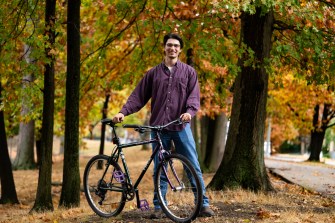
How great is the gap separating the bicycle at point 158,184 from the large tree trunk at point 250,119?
11.1ft

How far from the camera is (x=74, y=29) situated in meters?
9.21

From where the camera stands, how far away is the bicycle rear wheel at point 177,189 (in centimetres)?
575

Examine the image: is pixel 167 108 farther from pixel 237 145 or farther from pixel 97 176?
pixel 237 145

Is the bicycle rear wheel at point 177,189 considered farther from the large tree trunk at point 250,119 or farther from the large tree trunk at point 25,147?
the large tree trunk at point 25,147

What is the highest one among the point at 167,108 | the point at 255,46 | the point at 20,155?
the point at 255,46

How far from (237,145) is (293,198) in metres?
1.48

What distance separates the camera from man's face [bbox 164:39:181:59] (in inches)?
242

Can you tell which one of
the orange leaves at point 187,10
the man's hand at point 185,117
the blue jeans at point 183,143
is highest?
the orange leaves at point 187,10

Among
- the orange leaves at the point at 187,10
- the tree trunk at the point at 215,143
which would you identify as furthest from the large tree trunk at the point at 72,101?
the tree trunk at the point at 215,143

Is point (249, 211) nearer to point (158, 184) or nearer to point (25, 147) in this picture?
point (158, 184)

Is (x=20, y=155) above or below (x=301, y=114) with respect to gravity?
below

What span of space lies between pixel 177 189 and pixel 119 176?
3.24 feet

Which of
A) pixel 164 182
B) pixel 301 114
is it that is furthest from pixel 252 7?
pixel 301 114

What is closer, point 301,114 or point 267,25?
point 267,25
